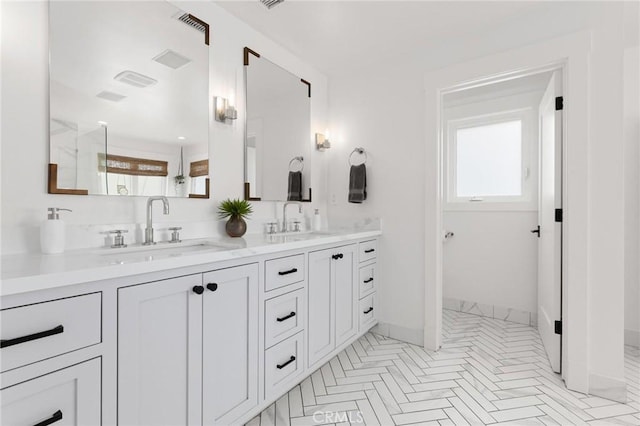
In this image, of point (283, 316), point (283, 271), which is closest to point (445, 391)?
point (283, 316)

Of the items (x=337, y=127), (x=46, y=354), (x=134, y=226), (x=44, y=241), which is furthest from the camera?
(x=337, y=127)

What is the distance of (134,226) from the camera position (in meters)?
1.63

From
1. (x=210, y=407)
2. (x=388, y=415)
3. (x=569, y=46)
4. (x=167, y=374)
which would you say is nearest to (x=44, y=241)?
(x=167, y=374)

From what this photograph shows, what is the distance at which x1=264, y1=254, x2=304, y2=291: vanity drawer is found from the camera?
163 cm

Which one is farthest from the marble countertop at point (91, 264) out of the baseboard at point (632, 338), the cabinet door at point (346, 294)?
the baseboard at point (632, 338)

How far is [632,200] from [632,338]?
1.12 m

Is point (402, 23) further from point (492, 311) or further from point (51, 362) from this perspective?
point (492, 311)

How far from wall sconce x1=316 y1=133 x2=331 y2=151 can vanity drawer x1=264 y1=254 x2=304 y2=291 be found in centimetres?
140

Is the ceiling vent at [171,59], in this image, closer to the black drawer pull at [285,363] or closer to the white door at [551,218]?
the black drawer pull at [285,363]

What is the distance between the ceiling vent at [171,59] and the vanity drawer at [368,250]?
5.75 ft

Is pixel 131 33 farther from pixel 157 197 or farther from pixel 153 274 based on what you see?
pixel 153 274

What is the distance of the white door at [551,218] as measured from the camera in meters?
2.07

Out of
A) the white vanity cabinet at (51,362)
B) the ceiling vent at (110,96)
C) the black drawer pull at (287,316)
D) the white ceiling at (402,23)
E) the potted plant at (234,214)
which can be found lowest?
the black drawer pull at (287,316)

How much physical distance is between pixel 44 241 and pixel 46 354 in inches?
22.8
